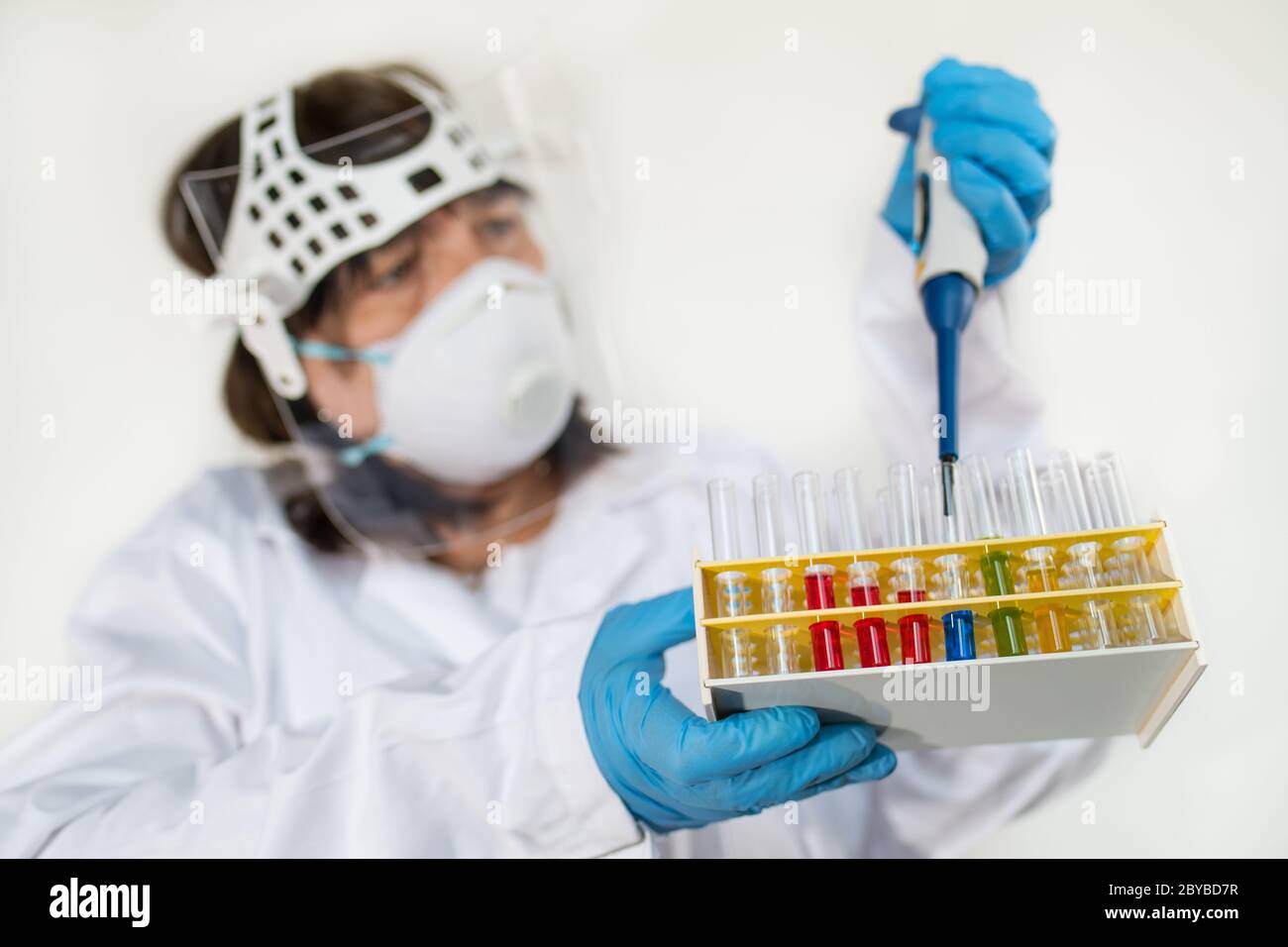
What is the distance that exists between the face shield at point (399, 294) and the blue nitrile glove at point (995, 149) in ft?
2.03

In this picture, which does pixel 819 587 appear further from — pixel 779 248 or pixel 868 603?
pixel 779 248

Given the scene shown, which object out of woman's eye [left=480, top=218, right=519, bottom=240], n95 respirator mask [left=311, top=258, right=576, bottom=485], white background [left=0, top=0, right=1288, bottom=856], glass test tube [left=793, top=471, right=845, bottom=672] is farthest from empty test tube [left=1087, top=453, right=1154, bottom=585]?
woman's eye [left=480, top=218, right=519, bottom=240]

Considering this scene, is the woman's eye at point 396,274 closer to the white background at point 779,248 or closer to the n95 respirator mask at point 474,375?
the n95 respirator mask at point 474,375

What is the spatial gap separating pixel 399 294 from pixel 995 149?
0.83 m

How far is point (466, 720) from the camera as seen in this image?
1.18 meters

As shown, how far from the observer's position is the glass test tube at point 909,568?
2.87 ft

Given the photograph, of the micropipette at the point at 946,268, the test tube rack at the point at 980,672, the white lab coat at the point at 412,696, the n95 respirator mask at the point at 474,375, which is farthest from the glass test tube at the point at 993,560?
the n95 respirator mask at the point at 474,375

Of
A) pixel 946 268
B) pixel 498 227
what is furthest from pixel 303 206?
pixel 946 268

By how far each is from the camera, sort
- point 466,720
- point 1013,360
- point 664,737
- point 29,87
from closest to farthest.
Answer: point 664,737 < point 466,720 < point 1013,360 < point 29,87

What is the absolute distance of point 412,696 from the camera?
3.91 feet
